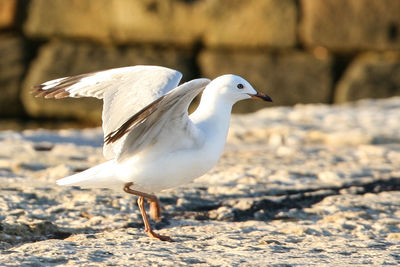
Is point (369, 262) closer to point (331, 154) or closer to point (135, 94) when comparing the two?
point (135, 94)

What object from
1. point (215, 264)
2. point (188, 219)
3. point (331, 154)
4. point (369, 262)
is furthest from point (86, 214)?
point (331, 154)

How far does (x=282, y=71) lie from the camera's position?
6180 mm

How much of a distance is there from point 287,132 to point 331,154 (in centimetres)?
51

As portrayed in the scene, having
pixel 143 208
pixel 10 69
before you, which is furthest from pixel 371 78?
pixel 143 208

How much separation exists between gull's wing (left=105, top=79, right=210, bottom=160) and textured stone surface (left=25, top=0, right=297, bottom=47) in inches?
145

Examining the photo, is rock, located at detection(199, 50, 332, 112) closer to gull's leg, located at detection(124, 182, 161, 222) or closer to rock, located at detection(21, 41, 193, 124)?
rock, located at detection(21, 41, 193, 124)

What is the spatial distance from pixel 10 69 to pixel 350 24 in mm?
2707

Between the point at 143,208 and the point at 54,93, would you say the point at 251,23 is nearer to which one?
the point at 54,93

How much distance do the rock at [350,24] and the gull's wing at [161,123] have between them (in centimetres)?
376

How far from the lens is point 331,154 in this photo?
3.81 meters

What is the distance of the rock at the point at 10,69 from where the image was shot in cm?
623

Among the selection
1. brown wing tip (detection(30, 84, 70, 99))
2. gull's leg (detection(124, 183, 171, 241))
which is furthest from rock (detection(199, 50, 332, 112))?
gull's leg (detection(124, 183, 171, 241))

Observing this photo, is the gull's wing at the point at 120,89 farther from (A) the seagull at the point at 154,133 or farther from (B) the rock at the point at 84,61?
(B) the rock at the point at 84,61

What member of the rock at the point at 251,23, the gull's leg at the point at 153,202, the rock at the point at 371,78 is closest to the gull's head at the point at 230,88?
the gull's leg at the point at 153,202
